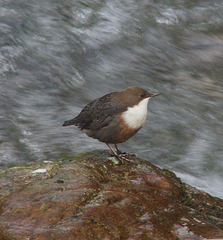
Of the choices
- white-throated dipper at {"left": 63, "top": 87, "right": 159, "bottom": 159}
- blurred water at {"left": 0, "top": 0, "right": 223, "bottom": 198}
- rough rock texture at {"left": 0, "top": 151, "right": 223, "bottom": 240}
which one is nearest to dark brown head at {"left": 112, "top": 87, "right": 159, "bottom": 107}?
white-throated dipper at {"left": 63, "top": 87, "right": 159, "bottom": 159}

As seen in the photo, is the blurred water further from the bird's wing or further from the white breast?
the white breast

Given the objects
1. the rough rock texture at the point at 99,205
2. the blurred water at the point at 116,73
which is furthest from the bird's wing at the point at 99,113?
the blurred water at the point at 116,73

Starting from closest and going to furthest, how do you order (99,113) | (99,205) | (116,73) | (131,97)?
(99,205) → (131,97) → (99,113) → (116,73)

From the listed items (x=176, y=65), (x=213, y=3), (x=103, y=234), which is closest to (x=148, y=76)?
(x=176, y=65)

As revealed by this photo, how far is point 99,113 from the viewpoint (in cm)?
455

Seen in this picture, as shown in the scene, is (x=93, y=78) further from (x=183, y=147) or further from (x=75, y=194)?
(x=75, y=194)

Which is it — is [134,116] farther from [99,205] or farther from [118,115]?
→ [99,205]

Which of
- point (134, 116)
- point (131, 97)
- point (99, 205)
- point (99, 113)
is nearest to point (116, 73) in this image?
point (99, 113)

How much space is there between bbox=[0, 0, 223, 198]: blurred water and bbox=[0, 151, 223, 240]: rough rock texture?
6.79ft

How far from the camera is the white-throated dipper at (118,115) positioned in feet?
14.1

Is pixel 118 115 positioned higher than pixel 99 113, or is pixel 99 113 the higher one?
pixel 118 115

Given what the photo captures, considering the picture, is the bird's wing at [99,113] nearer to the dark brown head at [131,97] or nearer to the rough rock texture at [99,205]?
the dark brown head at [131,97]

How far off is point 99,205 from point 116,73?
5.89 m

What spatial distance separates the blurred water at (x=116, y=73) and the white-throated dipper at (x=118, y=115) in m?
1.85
